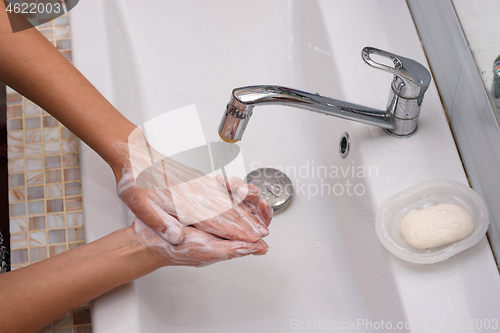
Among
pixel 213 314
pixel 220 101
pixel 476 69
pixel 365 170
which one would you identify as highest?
pixel 220 101

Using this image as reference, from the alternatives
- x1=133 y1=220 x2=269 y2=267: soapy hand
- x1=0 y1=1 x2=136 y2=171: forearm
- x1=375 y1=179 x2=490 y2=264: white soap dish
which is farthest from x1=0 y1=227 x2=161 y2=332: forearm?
x1=375 y1=179 x2=490 y2=264: white soap dish

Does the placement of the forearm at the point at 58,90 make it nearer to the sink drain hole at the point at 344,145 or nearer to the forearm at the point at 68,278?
the forearm at the point at 68,278

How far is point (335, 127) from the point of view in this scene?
78 cm

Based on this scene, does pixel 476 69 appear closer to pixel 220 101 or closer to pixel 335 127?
pixel 335 127

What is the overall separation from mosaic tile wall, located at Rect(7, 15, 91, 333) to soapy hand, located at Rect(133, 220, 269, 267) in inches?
4.8

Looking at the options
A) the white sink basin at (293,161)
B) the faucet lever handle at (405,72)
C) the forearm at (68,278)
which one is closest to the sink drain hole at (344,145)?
the white sink basin at (293,161)

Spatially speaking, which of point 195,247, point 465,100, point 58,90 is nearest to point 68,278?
point 195,247

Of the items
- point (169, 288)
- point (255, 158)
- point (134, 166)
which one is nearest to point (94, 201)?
point (134, 166)

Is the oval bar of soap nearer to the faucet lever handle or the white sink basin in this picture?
the white sink basin

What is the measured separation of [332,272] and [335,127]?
0.86 ft

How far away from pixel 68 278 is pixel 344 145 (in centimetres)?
49

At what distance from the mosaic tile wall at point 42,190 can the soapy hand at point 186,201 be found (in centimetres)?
10

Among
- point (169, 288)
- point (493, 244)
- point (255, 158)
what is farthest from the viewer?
point (255, 158)

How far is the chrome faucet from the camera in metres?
Result: 0.56
